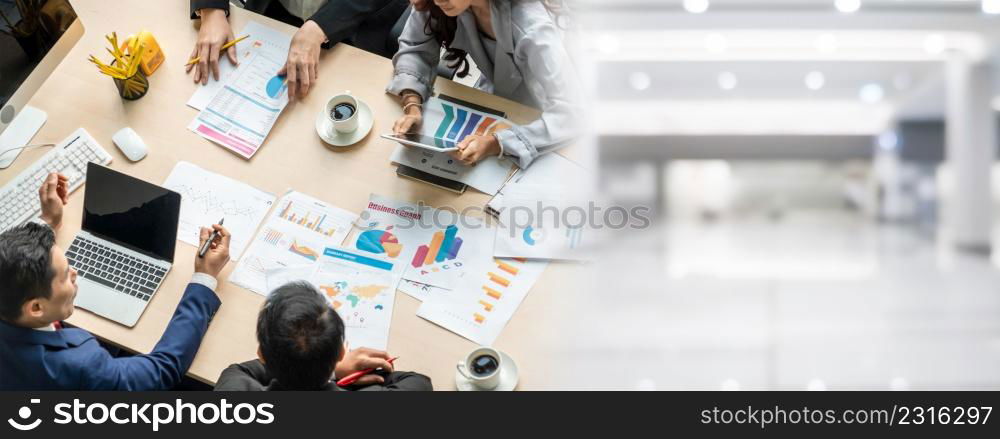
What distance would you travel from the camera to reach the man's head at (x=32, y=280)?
804 mm

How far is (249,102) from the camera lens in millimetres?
1023

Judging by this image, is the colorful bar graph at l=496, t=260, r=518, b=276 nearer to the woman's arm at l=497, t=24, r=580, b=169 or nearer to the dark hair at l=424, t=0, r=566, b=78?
the woman's arm at l=497, t=24, r=580, b=169

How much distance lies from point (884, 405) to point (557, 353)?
483 mm

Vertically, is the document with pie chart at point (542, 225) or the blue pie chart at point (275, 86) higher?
the blue pie chart at point (275, 86)

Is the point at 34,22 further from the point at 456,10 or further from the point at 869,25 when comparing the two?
the point at 869,25

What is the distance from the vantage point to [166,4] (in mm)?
1108

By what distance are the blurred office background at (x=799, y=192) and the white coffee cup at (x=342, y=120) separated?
3.41ft

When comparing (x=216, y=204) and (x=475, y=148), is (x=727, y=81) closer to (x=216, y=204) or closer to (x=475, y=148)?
(x=475, y=148)

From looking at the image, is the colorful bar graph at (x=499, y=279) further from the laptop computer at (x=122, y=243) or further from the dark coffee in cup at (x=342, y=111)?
the laptop computer at (x=122, y=243)

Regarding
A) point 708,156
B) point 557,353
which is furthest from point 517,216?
point 708,156

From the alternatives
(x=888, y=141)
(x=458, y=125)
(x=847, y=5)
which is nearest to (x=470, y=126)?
(x=458, y=125)

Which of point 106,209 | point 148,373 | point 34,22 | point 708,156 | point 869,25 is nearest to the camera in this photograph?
point 148,373

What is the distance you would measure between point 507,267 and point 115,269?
537 mm

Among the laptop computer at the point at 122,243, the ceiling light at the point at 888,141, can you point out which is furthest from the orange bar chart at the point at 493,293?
the ceiling light at the point at 888,141
